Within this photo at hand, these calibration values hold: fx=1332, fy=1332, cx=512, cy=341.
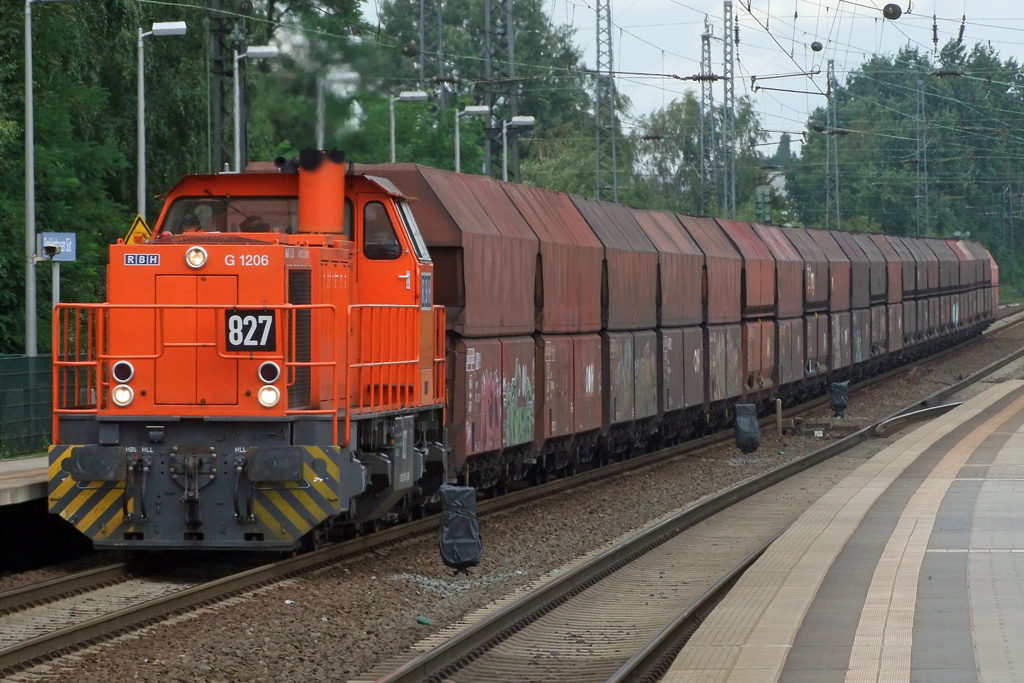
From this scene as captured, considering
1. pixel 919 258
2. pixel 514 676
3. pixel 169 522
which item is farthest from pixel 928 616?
pixel 919 258

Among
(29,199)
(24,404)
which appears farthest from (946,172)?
(24,404)

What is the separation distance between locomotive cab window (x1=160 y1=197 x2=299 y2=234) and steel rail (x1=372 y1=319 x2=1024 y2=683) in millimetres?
3916

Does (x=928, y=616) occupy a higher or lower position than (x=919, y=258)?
lower

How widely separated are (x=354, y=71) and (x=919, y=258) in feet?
118

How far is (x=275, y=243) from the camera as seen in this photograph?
11016 millimetres

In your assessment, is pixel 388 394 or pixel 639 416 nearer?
pixel 388 394

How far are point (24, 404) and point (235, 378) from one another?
262 inches

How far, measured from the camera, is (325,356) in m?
11.1

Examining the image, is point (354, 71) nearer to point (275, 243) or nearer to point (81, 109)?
point (275, 243)

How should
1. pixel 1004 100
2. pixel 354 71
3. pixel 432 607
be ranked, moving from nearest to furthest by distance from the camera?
pixel 432 607 → pixel 354 71 → pixel 1004 100

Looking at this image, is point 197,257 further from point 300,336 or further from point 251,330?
point 300,336

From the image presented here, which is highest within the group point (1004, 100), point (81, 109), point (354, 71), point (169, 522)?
point (1004, 100)

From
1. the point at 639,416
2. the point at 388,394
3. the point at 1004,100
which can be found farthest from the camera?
the point at 1004,100

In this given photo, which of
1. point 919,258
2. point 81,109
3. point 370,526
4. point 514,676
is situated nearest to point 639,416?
point 370,526
